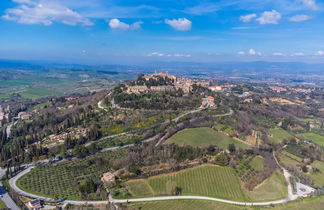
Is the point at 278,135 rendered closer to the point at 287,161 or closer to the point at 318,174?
the point at 287,161

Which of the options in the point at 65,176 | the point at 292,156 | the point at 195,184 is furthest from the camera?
the point at 292,156

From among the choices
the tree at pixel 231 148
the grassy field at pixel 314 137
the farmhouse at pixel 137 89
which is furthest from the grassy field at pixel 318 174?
the farmhouse at pixel 137 89

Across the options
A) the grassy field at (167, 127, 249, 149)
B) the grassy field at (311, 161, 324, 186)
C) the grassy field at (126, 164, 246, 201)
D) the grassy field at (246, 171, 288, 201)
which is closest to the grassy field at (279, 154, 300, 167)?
the grassy field at (311, 161, 324, 186)

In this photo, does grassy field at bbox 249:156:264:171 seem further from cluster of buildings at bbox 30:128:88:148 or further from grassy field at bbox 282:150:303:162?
cluster of buildings at bbox 30:128:88:148

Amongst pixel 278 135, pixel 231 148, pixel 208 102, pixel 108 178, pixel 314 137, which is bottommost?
pixel 314 137

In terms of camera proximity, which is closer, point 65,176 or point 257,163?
point 65,176

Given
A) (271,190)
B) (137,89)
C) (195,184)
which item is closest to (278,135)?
(271,190)

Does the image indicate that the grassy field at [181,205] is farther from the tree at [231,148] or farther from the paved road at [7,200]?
the tree at [231,148]
